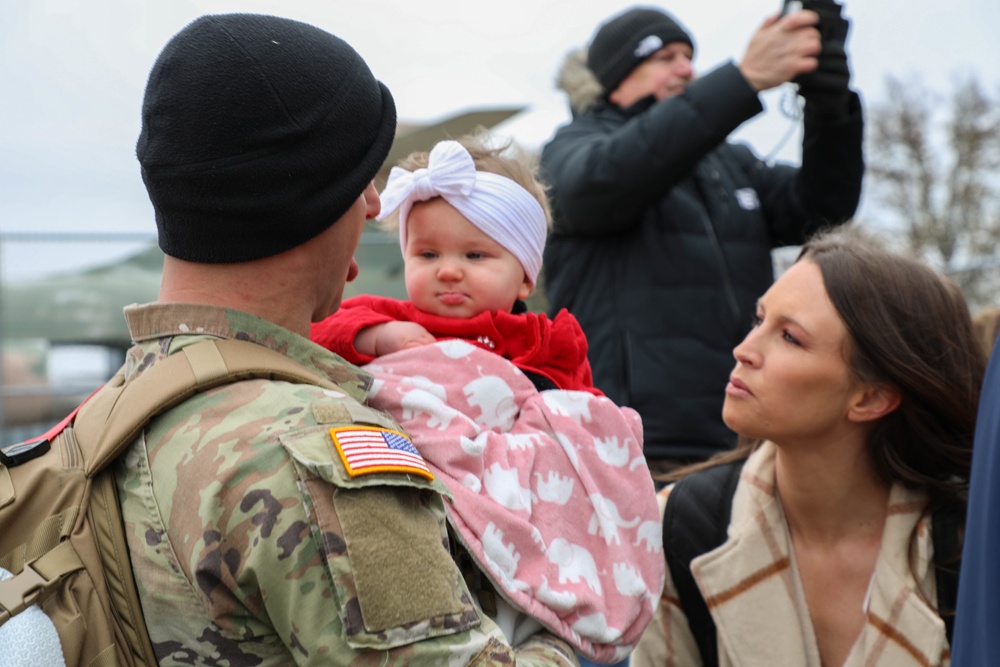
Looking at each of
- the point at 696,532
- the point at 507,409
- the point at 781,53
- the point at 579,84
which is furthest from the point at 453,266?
the point at 579,84

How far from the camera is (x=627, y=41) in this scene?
12.2ft

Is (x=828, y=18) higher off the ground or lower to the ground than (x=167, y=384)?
higher

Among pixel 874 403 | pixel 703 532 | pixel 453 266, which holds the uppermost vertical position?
pixel 453 266

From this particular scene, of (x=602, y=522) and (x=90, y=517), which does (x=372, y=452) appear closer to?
Answer: (x=90, y=517)

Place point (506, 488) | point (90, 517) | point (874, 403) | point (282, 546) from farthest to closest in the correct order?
1. point (874, 403)
2. point (506, 488)
3. point (90, 517)
4. point (282, 546)

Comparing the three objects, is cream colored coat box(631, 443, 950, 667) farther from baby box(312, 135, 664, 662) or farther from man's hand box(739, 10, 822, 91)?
man's hand box(739, 10, 822, 91)

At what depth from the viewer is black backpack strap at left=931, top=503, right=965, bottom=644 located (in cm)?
261

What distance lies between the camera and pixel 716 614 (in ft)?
8.97

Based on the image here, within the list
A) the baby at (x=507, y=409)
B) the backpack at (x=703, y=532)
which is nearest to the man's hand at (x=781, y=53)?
the backpack at (x=703, y=532)

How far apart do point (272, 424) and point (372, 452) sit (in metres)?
0.13

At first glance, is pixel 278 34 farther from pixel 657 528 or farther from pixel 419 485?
pixel 657 528

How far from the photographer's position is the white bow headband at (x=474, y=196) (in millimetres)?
2088

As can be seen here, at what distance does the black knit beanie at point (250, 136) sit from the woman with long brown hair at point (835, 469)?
5.01 feet

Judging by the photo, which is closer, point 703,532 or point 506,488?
point 506,488
